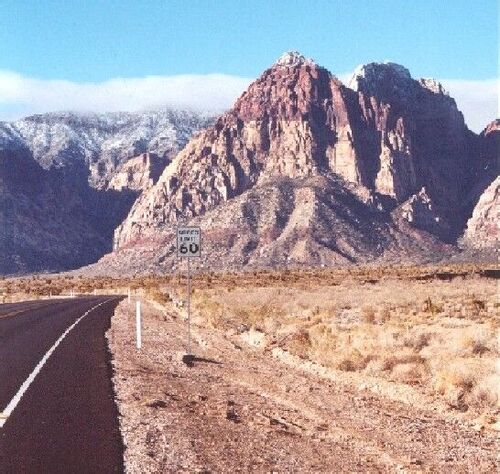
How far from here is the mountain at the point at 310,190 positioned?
145 metres

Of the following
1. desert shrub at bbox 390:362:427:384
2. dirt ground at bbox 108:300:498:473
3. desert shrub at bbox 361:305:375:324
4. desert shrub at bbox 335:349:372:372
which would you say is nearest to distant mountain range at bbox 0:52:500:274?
desert shrub at bbox 361:305:375:324

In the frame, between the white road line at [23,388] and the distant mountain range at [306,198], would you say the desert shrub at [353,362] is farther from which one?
the distant mountain range at [306,198]

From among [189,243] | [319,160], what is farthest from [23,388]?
[319,160]

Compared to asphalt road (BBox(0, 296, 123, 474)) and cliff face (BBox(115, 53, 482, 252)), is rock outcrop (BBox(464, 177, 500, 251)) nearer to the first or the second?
cliff face (BBox(115, 53, 482, 252))

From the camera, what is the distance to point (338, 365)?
1712 cm

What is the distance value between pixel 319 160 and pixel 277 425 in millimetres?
167247

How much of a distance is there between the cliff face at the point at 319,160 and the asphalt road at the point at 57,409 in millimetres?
143753

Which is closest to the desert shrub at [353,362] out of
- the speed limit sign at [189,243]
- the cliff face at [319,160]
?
the speed limit sign at [189,243]

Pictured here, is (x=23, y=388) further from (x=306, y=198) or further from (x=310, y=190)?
(x=310, y=190)

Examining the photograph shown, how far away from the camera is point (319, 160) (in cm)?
17625

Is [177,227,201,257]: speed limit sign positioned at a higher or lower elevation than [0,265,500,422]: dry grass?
higher

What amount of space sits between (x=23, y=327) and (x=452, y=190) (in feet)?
559

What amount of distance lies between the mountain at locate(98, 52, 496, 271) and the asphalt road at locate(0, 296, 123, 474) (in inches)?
4628

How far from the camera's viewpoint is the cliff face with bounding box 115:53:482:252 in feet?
563
